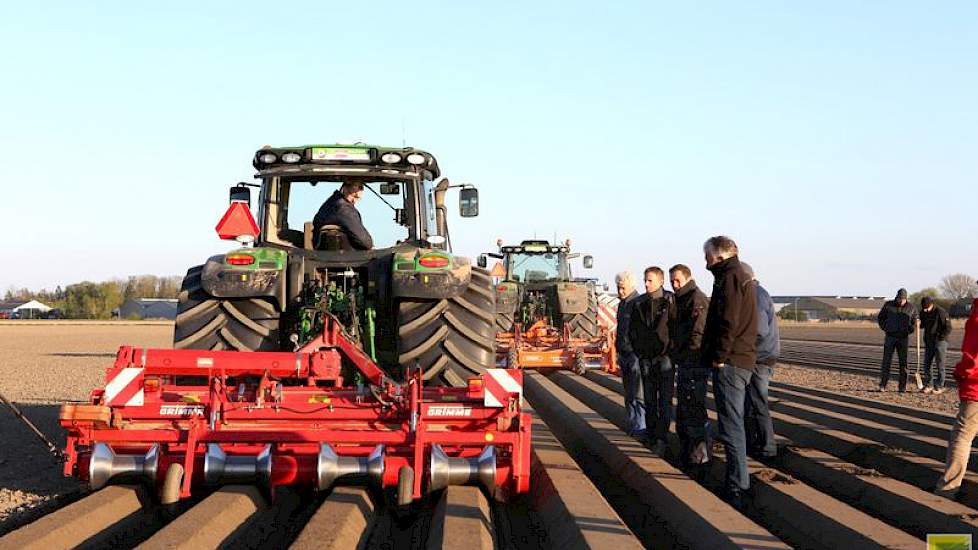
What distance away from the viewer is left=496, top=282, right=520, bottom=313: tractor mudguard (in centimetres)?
1619

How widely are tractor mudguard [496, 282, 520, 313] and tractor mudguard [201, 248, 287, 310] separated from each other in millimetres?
9731

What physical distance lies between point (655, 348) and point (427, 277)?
2.14 m

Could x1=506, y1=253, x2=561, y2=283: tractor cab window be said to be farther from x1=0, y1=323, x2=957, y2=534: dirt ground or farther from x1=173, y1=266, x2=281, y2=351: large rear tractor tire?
x1=173, y1=266, x2=281, y2=351: large rear tractor tire

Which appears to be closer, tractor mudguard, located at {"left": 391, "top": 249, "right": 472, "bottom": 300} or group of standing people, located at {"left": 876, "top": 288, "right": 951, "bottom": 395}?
tractor mudguard, located at {"left": 391, "top": 249, "right": 472, "bottom": 300}

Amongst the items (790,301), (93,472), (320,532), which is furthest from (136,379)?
(790,301)

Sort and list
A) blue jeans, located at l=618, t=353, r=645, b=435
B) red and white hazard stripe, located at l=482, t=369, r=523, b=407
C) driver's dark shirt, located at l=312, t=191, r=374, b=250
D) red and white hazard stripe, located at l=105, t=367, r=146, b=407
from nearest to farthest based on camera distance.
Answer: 1. red and white hazard stripe, located at l=105, t=367, r=146, b=407
2. red and white hazard stripe, located at l=482, t=369, r=523, b=407
3. driver's dark shirt, located at l=312, t=191, r=374, b=250
4. blue jeans, located at l=618, t=353, r=645, b=435

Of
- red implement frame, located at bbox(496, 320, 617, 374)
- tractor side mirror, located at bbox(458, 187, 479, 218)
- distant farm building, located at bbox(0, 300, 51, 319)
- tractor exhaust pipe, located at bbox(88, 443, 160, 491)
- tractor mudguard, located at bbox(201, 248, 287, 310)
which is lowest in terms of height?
distant farm building, located at bbox(0, 300, 51, 319)

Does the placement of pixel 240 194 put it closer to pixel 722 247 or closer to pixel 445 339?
pixel 445 339

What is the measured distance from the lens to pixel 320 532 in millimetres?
4031

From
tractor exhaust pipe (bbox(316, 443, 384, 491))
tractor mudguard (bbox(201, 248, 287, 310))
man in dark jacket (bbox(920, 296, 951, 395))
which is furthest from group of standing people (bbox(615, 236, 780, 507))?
man in dark jacket (bbox(920, 296, 951, 395))

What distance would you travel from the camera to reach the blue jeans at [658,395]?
7.48 m

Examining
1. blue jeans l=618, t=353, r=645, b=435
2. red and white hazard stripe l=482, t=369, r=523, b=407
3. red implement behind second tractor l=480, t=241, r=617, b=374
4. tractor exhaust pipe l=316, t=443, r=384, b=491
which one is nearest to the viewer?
tractor exhaust pipe l=316, t=443, r=384, b=491

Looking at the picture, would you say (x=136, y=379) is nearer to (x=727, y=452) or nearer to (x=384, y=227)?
(x=384, y=227)

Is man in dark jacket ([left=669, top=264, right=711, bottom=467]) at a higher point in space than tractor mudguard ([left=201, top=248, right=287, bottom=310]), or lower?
lower
